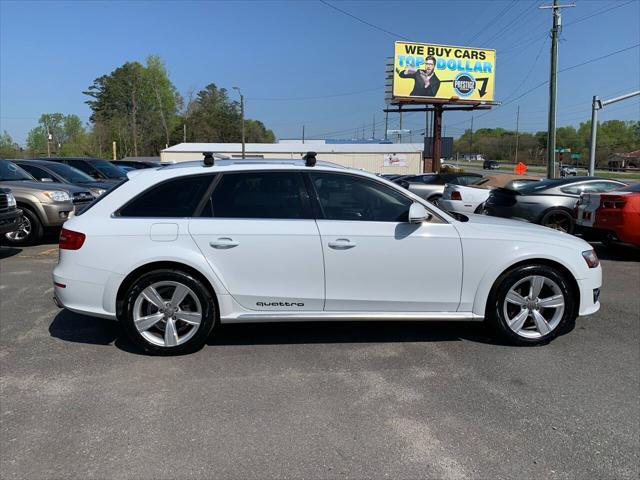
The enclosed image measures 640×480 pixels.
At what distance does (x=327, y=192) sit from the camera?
437cm

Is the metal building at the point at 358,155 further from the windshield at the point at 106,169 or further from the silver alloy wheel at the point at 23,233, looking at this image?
the silver alloy wheel at the point at 23,233

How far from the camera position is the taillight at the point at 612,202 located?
8.23 meters

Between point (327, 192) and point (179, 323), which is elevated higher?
point (327, 192)

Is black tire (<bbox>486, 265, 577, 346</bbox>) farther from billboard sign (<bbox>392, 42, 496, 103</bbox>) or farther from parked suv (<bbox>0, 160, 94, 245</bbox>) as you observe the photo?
billboard sign (<bbox>392, 42, 496, 103</bbox>)

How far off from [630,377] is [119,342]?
433 centimetres

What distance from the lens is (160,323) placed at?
4254mm

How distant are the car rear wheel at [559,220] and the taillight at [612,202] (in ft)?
4.86

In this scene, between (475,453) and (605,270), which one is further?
(605,270)

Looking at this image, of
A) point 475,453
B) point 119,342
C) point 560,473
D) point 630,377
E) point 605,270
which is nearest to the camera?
point 560,473

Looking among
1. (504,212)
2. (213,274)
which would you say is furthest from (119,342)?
(504,212)

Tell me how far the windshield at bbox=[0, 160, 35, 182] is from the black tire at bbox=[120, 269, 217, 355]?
7.83 metres

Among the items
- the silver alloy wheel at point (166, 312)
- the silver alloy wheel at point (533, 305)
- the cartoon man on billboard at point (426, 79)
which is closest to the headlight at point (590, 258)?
the silver alloy wheel at point (533, 305)

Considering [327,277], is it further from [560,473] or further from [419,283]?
[560,473]

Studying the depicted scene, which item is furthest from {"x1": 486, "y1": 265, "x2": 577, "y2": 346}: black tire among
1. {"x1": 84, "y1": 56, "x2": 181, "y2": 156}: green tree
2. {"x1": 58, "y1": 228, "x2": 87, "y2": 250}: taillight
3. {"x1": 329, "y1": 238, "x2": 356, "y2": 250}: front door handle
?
{"x1": 84, "y1": 56, "x2": 181, "y2": 156}: green tree
